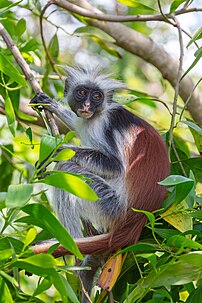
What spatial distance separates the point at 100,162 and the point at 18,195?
2.14 metres

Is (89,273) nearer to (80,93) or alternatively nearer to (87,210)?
(87,210)

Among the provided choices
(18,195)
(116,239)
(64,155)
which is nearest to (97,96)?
(116,239)

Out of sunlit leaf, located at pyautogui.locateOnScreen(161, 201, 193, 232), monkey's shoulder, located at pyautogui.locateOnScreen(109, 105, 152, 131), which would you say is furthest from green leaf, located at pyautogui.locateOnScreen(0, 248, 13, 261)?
monkey's shoulder, located at pyautogui.locateOnScreen(109, 105, 152, 131)

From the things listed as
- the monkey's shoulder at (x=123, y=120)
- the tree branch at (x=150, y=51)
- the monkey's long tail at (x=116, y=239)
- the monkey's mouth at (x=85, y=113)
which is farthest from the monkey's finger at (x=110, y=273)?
the tree branch at (x=150, y=51)

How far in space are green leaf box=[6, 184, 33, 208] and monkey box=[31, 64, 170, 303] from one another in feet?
4.86

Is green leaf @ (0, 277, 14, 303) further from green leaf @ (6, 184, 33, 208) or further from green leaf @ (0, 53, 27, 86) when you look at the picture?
green leaf @ (0, 53, 27, 86)

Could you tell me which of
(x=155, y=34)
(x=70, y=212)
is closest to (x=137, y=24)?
(x=155, y=34)

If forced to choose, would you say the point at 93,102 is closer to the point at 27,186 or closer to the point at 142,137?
the point at 142,137

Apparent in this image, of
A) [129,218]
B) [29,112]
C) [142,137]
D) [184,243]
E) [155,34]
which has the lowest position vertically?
[155,34]

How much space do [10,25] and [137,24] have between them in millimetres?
2849

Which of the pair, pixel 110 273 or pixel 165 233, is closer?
pixel 165 233

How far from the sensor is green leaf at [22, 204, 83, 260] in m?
1.87

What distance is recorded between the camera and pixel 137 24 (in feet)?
22.7

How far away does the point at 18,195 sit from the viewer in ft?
5.78
